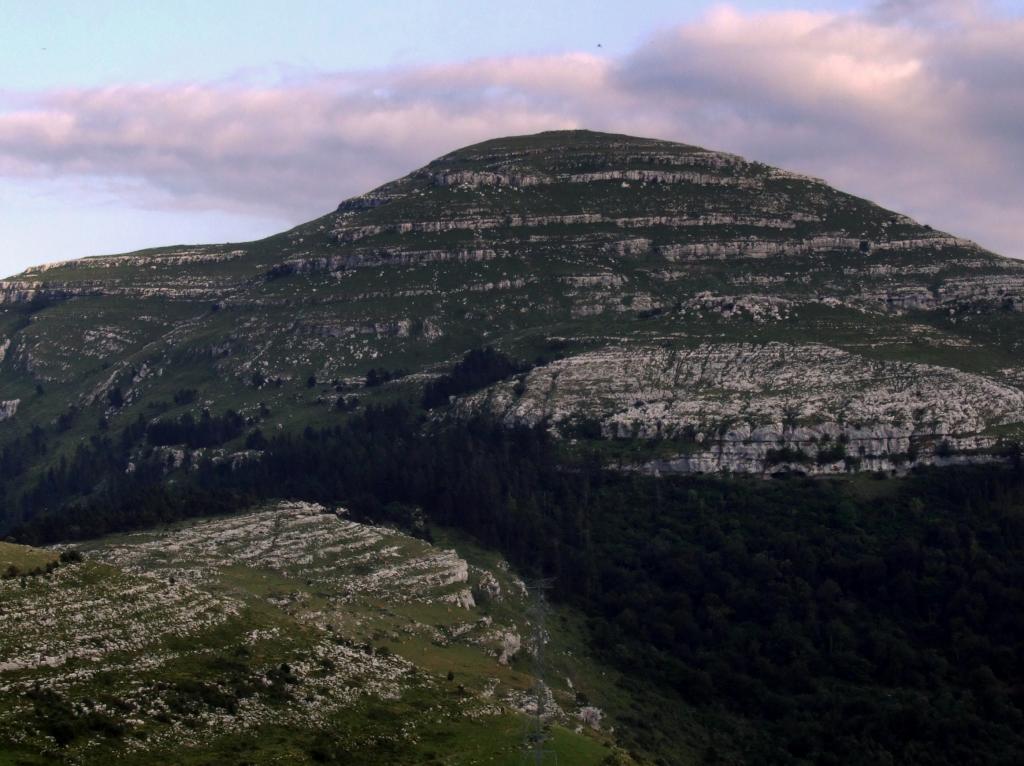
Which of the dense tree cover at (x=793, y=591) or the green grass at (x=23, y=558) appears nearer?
the green grass at (x=23, y=558)

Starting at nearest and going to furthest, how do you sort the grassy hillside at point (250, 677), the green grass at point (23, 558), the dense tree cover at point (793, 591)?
the grassy hillside at point (250, 677) → the green grass at point (23, 558) → the dense tree cover at point (793, 591)

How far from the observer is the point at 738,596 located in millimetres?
168875

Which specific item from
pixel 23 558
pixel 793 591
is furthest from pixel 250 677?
pixel 793 591

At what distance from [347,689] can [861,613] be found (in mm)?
92914

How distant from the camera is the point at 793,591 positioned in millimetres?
169375

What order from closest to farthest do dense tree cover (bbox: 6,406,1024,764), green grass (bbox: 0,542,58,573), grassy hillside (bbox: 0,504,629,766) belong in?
grassy hillside (bbox: 0,504,629,766) < green grass (bbox: 0,542,58,573) < dense tree cover (bbox: 6,406,1024,764)

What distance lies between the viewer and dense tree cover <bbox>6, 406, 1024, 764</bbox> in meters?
135

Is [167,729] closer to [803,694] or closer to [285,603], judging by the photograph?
[285,603]

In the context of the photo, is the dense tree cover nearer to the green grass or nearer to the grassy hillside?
the grassy hillside

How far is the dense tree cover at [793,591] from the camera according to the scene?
135 metres

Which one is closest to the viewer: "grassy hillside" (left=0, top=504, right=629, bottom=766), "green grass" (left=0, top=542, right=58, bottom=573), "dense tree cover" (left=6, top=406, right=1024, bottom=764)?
"grassy hillside" (left=0, top=504, right=629, bottom=766)

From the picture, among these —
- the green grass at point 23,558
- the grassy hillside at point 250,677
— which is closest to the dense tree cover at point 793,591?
the grassy hillside at point 250,677

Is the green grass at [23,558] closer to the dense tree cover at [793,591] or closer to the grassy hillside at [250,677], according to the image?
the grassy hillside at [250,677]

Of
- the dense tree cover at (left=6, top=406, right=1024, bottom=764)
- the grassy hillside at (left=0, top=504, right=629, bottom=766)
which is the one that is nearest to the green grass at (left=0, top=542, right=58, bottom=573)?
the grassy hillside at (left=0, top=504, right=629, bottom=766)
